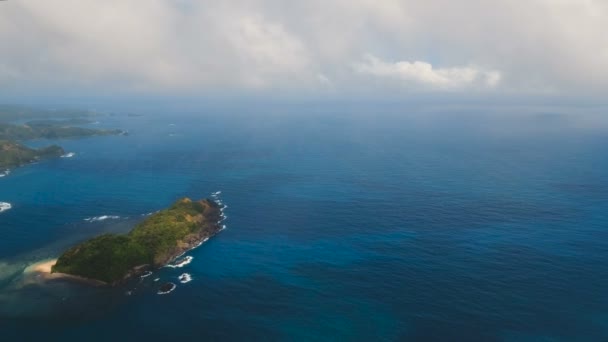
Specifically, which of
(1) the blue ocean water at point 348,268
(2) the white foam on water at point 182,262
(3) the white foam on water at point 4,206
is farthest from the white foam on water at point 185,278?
(3) the white foam on water at point 4,206

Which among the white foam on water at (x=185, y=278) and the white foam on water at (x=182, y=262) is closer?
the white foam on water at (x=185, y=278)

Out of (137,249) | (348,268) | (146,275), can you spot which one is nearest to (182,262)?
(146,275)

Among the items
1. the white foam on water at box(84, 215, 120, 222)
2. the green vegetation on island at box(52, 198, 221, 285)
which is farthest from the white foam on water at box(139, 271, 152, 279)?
the white foam on water at box(84, 215, 120, 222)

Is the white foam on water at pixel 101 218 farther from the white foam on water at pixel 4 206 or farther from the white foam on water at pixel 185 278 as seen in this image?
the white foam on water at pixel 185 278

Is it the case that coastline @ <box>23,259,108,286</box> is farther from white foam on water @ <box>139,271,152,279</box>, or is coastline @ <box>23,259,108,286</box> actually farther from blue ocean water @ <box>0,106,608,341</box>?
white foam on water @ <box>139,271,152,279</box>

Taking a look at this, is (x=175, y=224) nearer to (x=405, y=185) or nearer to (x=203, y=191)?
(x=203, y=191)

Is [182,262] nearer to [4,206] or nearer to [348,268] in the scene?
[348,268]
